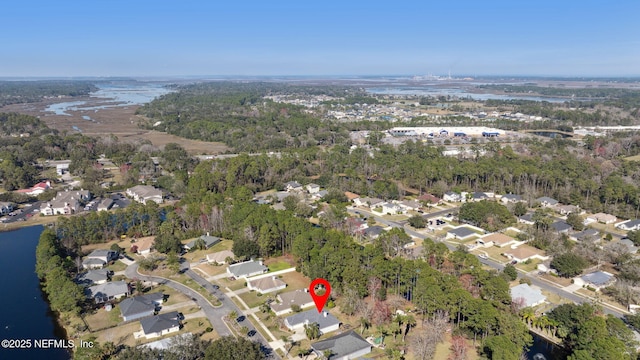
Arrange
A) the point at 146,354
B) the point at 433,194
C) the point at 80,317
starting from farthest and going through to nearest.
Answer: the point at 433,194, the point at 80,317, the point at 146,354

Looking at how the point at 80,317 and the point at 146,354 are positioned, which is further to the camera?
the point at 80,317

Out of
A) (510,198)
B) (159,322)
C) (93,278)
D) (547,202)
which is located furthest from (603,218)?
(93,278)

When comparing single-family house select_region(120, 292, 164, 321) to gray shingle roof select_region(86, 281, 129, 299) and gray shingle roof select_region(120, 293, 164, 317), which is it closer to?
gray shingle roof select_region(120, 293, 164, 317)

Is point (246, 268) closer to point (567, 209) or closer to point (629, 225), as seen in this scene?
point (567, 209)

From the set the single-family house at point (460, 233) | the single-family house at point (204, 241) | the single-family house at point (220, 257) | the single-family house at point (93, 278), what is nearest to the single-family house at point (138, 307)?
the single-family house at point (93, 278)

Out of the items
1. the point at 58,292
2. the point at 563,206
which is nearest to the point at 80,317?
the point at 58,292

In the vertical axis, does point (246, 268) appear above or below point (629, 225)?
above

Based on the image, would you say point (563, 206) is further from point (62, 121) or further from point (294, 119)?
point (62, 121)
